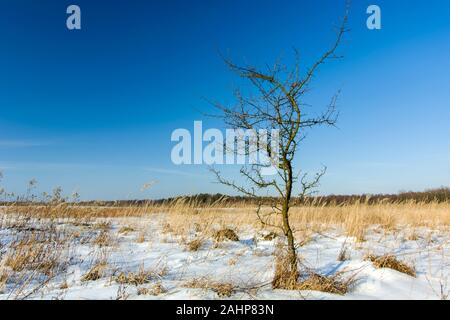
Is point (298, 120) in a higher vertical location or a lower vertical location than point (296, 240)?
higher

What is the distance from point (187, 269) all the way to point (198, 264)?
316 mm

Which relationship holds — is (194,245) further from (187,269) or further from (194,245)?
(187,269)

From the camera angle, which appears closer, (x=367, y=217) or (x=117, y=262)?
(x=117, y=262)

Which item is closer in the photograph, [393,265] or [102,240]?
[393,265]

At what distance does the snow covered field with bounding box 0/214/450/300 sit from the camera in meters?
3.18

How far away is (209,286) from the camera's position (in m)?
3.17

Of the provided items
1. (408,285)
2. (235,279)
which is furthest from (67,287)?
(408,285)

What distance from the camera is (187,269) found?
168 inches

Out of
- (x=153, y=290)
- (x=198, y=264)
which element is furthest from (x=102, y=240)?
(x=153, y=290)

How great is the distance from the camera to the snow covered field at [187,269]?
10.4ft
